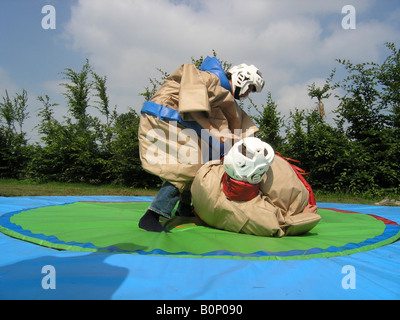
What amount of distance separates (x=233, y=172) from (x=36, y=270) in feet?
3.68

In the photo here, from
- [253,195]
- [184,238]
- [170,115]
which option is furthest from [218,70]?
[184,238]

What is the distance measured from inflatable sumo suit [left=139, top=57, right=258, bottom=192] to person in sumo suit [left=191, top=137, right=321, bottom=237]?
14cm

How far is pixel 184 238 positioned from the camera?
185cm

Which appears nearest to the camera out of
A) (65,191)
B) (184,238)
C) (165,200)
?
(184,238)

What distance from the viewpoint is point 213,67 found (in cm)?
245

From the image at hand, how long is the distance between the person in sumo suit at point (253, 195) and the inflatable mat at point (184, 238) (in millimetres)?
80

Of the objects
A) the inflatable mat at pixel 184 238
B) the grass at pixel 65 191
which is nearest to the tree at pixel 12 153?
the grass at pixel 65 191

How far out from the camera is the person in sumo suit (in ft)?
6.28

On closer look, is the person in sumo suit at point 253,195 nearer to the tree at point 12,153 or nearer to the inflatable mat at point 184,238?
the inflatable mat at point 184,238

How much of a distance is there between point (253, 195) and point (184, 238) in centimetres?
50

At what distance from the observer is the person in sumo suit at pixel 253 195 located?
6.28ft

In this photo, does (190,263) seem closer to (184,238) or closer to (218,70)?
(184,238)

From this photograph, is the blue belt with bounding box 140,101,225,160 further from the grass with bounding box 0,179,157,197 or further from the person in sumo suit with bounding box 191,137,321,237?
the grass with bounding box 0,179,157,197

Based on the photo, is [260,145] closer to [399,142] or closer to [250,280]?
[250,280]
